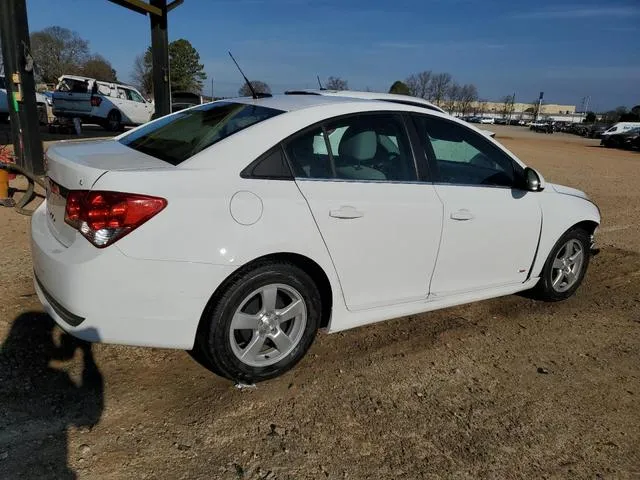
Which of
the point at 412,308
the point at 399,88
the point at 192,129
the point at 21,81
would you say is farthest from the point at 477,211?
the point at 399,88

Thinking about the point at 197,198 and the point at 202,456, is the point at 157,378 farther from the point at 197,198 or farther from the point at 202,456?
the point at 197,198

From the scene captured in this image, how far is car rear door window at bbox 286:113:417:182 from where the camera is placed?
309 centimetres

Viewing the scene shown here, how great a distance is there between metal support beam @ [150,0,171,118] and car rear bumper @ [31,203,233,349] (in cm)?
1226

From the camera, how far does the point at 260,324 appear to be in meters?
2.99

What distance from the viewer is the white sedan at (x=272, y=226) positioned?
260 cm

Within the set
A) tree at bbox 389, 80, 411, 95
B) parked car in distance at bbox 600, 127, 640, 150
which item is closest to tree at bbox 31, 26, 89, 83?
tree at bbox 389, 80, 411, 95

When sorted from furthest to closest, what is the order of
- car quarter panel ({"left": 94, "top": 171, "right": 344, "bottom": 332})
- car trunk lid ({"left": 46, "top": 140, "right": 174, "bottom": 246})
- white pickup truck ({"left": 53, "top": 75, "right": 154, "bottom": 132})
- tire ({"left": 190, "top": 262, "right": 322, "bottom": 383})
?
1. white pickup truck ({"left": 53, "top": 75, "right": 154, "bottom": 132})
2. tire ({"left": 190, "top": 262, "right": 322, "bottom": 383})
3. car trunk lid ({"left": 46, "top": 140, "right": 174, "bottom": 246})
4. car quarter panel ({"left": 94, "top": 171, "right": 344, "bottom": 332})

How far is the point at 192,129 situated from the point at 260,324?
1.33m

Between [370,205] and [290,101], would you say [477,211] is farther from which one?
[290,101]

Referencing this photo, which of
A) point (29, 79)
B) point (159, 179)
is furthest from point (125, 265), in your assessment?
point (29, 79)

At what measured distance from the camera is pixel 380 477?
2410mm

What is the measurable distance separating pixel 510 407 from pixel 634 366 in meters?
1.23

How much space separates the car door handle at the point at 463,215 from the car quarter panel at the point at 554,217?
855 mm

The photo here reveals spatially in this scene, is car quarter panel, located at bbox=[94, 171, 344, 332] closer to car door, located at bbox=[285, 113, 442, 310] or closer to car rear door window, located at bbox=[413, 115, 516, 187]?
car door, located at bbox=[285, 113, 442, 310]
